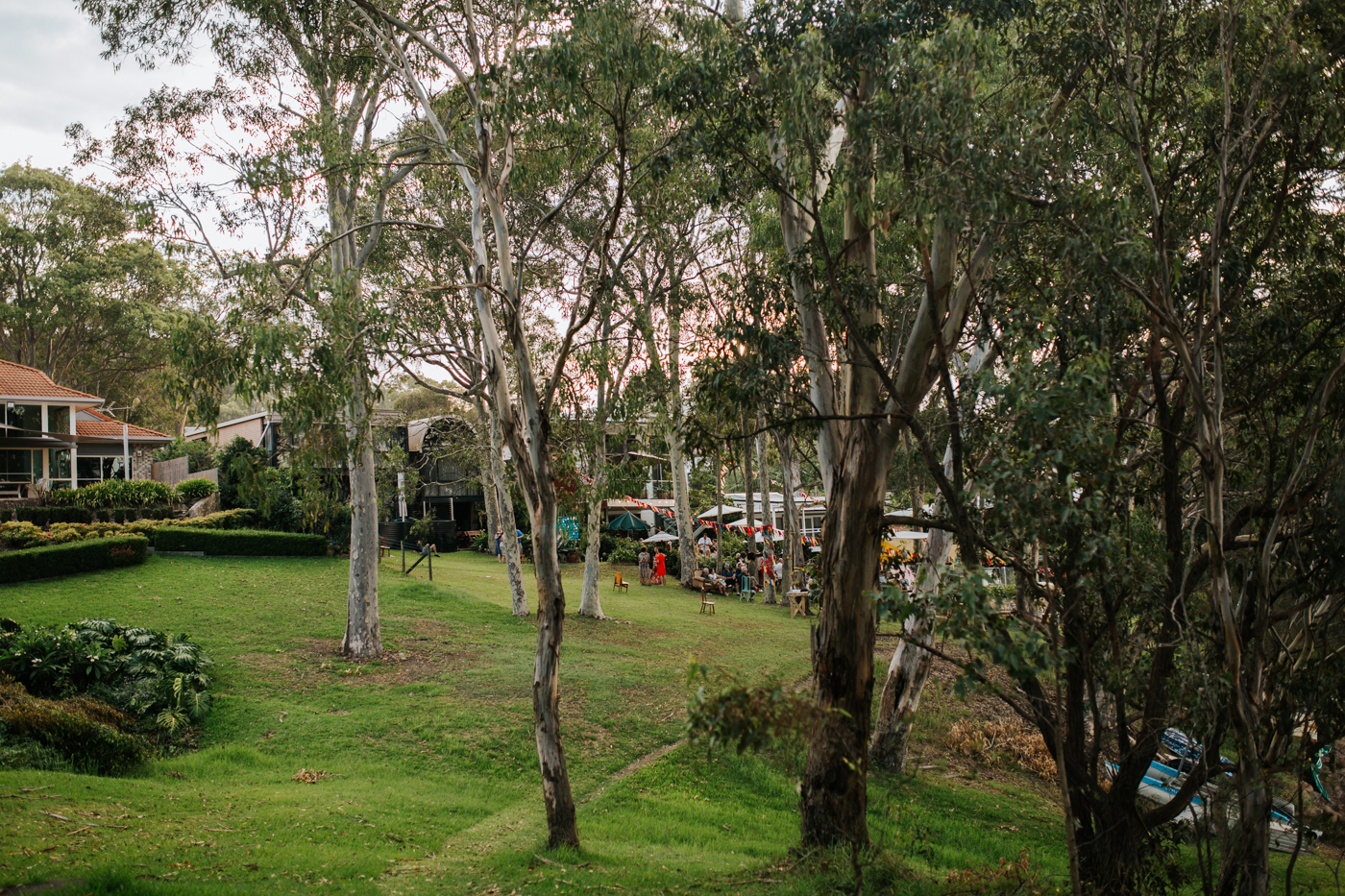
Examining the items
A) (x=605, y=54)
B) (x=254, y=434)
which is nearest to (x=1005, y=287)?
(x=605, y=54)

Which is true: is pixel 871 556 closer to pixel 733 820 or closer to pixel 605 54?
pixel 733 820

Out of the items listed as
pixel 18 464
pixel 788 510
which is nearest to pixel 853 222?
pixel 788 510

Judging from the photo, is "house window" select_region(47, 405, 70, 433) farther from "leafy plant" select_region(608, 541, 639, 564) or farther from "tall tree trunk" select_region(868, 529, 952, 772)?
"tall tree trunk" select_region(868, 529, 952, 772)

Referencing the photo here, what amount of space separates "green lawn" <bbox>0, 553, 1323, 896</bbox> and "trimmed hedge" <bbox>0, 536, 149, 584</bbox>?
52cm

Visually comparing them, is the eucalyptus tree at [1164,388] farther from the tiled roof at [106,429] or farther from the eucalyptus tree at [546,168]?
the tiled roof at [106,429]

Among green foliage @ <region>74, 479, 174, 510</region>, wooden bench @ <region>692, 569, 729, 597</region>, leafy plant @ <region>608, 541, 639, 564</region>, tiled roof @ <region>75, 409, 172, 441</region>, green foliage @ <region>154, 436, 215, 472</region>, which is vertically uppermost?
tiled roof @ <region>75, 409, 172, 441</region>

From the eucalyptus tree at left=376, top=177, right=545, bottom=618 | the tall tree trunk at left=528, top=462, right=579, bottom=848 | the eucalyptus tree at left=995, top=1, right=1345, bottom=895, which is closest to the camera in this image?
the eucalyptus tree at left=995, top=1, right=1345, bottom=895

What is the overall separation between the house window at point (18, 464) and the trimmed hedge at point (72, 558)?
15.2 metres

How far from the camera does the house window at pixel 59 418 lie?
31.4 metres

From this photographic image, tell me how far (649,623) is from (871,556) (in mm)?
13312

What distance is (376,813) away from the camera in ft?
29.5

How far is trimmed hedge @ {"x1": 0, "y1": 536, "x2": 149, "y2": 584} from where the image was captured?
17422mm

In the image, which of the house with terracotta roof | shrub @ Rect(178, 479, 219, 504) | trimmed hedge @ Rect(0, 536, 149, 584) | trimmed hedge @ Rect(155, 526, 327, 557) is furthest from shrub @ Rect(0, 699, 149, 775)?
the house with terracotta roof

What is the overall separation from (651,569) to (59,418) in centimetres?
2285
